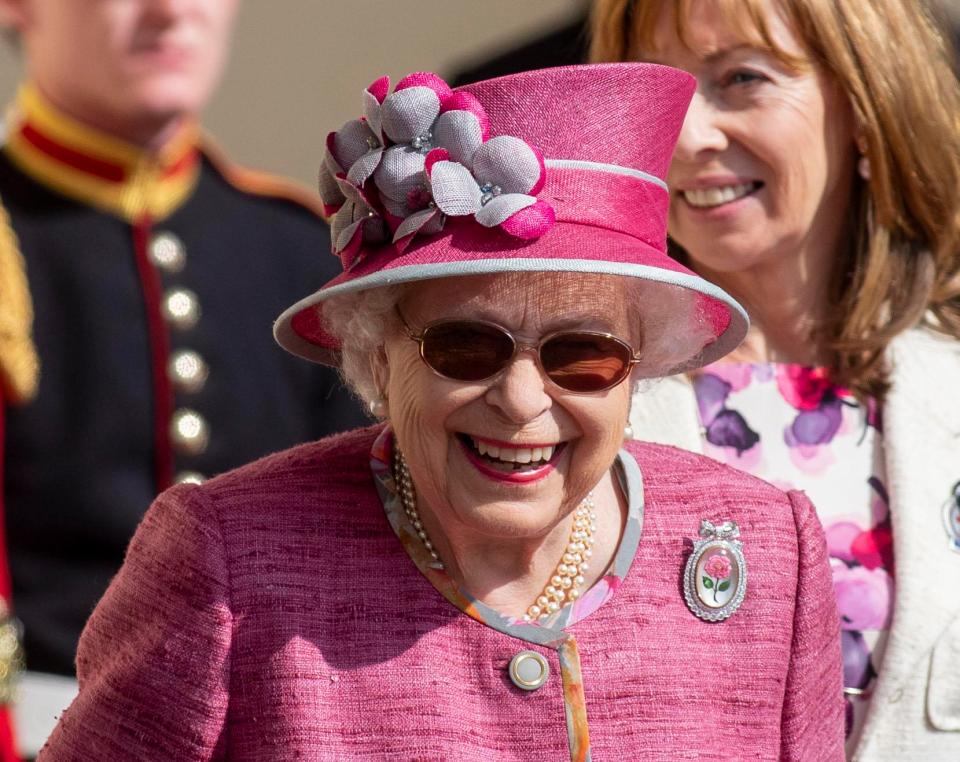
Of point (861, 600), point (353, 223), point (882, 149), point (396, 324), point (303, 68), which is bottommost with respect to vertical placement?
point (303, 68)

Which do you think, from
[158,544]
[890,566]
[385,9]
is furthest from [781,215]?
[385,9]

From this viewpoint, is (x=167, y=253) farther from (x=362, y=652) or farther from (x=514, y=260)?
(x=514, y=260)

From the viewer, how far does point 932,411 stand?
11.1ft

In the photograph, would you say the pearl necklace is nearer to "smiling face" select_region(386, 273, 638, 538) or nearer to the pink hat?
"smiling face" select_region(386, 273, 638, 538)

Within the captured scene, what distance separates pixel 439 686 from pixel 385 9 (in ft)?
14.2

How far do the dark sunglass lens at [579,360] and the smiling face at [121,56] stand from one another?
5.65 ft

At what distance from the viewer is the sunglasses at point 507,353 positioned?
7.88 ft

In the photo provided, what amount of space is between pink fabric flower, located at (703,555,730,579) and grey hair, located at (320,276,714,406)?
1.04ft

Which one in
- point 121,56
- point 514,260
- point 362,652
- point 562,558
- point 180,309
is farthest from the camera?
point 180,309

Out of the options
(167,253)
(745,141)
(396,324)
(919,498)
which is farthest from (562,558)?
(167,253)

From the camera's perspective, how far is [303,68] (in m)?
6.21

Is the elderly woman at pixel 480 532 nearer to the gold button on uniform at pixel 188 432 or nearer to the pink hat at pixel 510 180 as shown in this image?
the pink hat at pixel 510 180

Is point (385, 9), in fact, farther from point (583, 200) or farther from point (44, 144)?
point (583, 200)

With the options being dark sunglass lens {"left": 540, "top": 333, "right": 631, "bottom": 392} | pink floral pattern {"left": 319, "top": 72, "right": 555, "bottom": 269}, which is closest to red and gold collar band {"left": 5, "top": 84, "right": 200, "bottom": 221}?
pink floral pattern {"left": 319, "top": 72, "right": 555, "bottom": 269}
